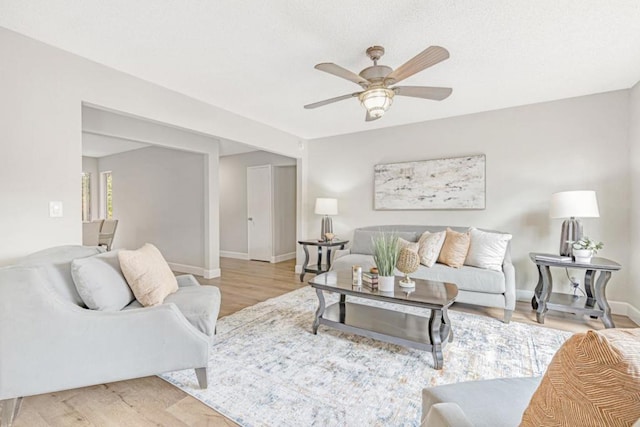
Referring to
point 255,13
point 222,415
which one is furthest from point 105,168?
point 222,415

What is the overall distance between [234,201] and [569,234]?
236 inches

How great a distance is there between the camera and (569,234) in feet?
9.72

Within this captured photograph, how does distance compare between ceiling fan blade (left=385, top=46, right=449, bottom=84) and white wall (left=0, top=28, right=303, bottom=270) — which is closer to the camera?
ceiling fan blade (left=385, top=46, right=449, bottom=84)

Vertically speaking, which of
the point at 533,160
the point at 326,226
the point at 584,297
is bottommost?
the point at 584,297

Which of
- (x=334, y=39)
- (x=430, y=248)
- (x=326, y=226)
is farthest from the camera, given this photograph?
(x=326, y=226)

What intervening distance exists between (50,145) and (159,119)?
0.94m

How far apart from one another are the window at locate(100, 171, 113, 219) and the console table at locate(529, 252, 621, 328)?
836 cm

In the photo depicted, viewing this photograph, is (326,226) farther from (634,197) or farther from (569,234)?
(634,197)

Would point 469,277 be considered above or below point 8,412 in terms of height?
above

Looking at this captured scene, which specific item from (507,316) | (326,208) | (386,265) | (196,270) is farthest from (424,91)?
(196,270)

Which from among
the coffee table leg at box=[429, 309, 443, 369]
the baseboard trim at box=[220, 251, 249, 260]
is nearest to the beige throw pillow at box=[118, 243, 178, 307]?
the coffee table leg at box=[429, 309, 443, 369]

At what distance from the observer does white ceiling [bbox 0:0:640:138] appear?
1.82m

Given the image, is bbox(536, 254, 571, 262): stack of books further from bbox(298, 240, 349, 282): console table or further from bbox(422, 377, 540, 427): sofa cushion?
bbox(298, 240, 349, 282): console table

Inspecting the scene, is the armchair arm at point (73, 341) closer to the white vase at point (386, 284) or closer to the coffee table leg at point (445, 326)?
the white vase at point (386, 284)
